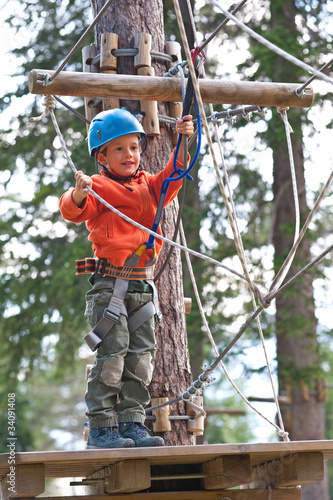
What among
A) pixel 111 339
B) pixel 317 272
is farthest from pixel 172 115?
pixel 317 272

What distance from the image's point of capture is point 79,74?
12.5 feet

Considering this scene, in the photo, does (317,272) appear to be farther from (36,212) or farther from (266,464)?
(266,464)

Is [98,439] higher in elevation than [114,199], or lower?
lower

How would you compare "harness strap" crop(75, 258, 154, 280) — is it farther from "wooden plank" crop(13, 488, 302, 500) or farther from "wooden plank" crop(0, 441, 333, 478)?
"wooden plank" crop(13, 488, 302, 500)

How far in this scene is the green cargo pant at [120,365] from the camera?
345cm

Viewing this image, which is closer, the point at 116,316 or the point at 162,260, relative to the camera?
the point at 116,316

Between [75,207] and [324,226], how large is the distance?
283 inches

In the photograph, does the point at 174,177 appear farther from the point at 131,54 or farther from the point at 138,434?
the point at 138,434

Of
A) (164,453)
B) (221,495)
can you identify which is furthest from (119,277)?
(221,495)

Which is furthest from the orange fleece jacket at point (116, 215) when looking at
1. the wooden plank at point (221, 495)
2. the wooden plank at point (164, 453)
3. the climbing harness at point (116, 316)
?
the wooden plank at point (221, 495)

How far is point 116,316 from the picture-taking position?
3.47 m

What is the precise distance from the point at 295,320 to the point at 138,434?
18.9 feet

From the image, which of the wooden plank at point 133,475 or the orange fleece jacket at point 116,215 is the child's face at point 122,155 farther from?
the wooden plank at point 133,475

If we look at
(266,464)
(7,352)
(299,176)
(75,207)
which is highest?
(299,176)
